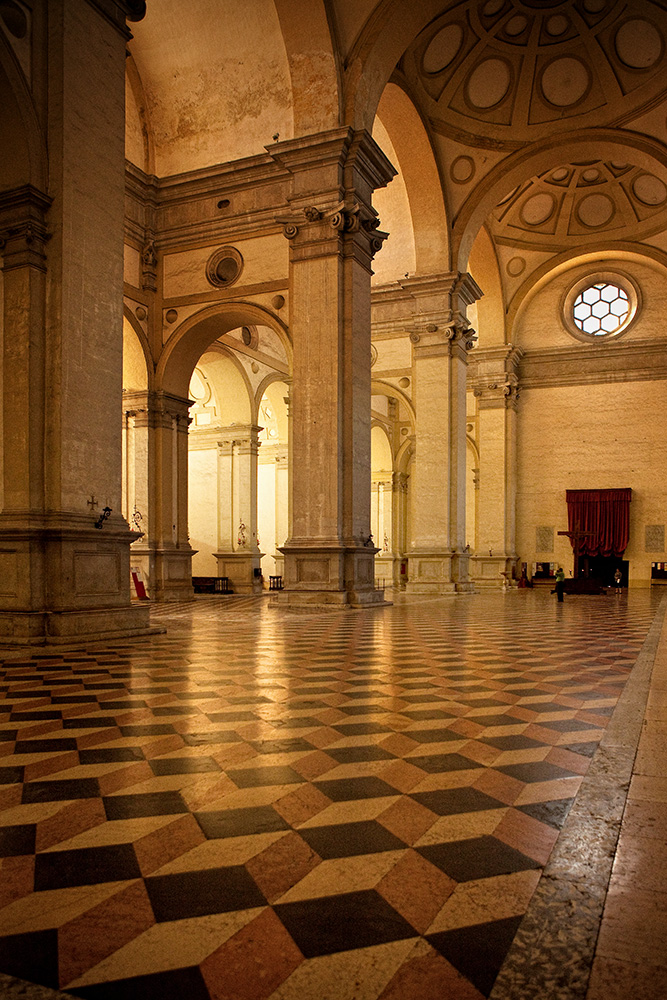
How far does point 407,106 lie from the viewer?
19.5 m

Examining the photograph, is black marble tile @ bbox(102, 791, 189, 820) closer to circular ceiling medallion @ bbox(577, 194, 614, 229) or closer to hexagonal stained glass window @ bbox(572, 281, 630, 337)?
circular ceiling medallion @ bbox(577, 194, 614, 229)

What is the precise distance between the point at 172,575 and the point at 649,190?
20.5m

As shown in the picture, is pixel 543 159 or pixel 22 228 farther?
pixel 543 159

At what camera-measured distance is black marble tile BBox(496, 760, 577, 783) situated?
3.44m

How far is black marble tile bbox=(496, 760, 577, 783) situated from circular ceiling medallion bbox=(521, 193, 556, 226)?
1051 inches

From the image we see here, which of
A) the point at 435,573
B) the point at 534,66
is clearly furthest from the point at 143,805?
the point at 534,66

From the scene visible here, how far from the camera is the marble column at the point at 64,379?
28.2 feet

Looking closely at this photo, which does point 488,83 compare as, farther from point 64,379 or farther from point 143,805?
point 143,805

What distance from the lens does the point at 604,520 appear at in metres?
28.4

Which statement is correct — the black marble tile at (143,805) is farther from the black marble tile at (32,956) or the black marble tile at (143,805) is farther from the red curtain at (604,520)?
the red curtain at (604,520)

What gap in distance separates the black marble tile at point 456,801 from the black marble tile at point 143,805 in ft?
3.21

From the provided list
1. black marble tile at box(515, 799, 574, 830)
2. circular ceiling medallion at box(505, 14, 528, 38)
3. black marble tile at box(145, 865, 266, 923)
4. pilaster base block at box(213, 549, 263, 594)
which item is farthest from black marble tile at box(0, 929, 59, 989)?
circular ceiling medallion at box(505, 14, 528, 38)

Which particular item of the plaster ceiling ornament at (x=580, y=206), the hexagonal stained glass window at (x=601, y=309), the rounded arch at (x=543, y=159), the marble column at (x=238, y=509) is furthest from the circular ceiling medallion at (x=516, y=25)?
the marble column at (x=238, y=509)

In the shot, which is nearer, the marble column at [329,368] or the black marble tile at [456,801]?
the black marble tile at [456,801]
